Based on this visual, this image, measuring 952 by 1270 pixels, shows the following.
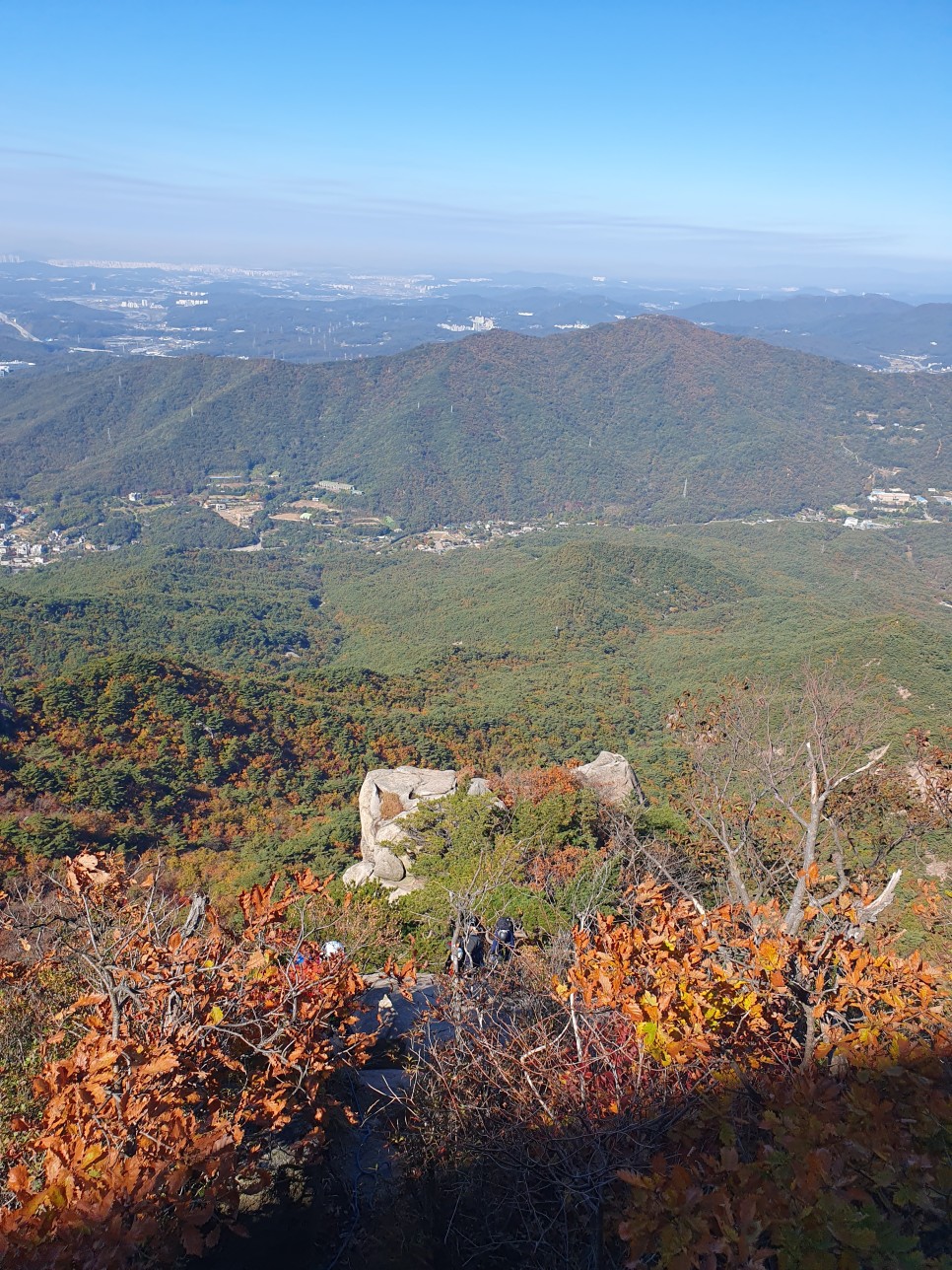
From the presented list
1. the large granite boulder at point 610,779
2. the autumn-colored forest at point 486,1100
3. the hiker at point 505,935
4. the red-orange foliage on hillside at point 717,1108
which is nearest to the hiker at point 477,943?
the hiker at point 505,935

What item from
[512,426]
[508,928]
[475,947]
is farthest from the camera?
[512,426]

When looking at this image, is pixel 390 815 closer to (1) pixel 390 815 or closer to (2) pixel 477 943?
(1) pixel 390 815

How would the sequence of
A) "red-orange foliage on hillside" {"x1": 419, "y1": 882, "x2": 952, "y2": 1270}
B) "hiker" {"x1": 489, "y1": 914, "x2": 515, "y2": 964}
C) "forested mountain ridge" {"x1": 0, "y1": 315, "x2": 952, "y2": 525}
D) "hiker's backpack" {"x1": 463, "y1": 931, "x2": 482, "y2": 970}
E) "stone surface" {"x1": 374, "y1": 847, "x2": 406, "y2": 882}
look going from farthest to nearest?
"forested mountain ridge" {"x1": 0, "y1": 315, "x2": 952, "y2": 525} → "stone surface" {"x1": 374, "y1": 847, "x2": 406, "y2": 882} → "hiker's backpack" {"x1": 463, "y1": 931, "x2": 482, "y2": 970} → "hiker" {"x1": 489, "y1": 914, "x2": 515, "y2": 964} → "red-orange foliage on hillside" {"x1": 419, "y1": 882, "x2": 952, "y2": 1270}

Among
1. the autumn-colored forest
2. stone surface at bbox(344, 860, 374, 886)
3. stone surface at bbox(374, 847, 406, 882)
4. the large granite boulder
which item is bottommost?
stone surface at bbox(344, 860, 374, 886)

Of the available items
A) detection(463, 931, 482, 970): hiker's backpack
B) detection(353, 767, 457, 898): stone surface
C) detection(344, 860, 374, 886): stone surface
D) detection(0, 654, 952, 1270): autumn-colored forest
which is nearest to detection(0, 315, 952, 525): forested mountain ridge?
detection(353, 767, 457, 898): stone surface

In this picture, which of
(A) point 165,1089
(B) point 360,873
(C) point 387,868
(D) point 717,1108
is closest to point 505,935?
(D) point 717,1108

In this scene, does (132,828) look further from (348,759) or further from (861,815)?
(861,815)

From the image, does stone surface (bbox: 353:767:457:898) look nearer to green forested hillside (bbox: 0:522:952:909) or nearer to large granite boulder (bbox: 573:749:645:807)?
green forested hillside (bbox: 0:522:952:909)
